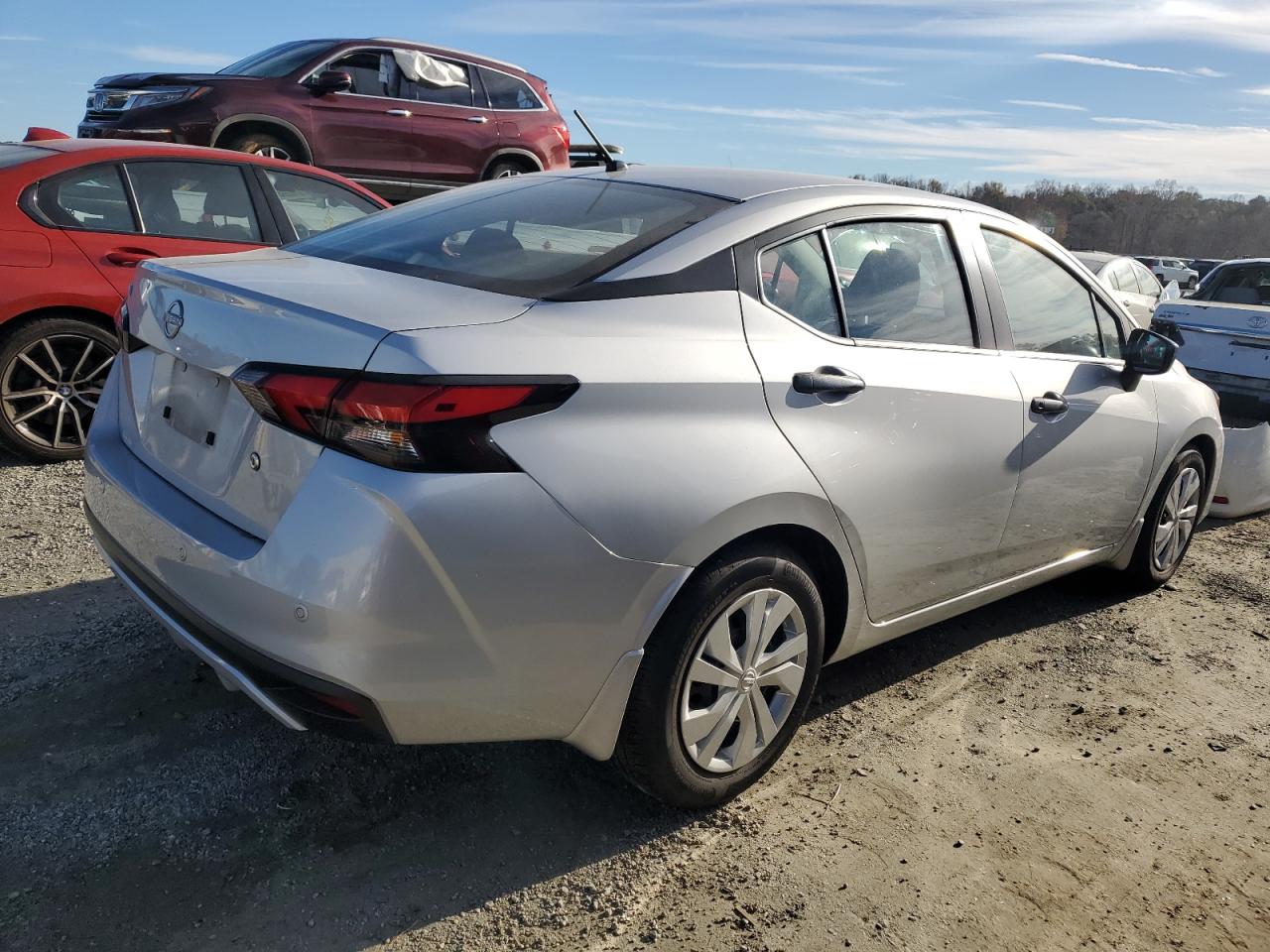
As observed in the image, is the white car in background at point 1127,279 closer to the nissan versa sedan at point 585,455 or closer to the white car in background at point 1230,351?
the white car in background at point 1230,351

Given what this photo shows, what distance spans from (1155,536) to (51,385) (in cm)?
528

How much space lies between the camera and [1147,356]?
4.05 m

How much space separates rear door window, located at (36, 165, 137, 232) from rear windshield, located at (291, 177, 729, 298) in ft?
8.74

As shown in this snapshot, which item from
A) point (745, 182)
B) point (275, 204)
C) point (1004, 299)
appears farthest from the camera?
point (275, 204)

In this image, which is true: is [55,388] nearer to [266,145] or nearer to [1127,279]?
[266,145]

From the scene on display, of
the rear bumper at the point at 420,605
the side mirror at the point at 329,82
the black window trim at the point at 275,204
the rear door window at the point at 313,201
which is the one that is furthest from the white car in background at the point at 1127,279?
the rear bumper at the point at 420,605

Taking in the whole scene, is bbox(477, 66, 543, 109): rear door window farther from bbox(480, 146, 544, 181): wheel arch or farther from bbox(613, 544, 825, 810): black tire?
bbox(613, 544, 825, 810): black tire

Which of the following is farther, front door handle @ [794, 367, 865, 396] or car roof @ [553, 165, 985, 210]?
car roof @ [553, 165, 985, 210]

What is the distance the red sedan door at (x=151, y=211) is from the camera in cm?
523

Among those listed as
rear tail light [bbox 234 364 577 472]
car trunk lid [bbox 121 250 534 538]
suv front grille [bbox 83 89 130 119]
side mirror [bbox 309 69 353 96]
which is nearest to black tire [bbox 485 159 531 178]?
side mirror [bbox 309 69 353 96]

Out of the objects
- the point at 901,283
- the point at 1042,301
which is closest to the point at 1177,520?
the point at 1042,301

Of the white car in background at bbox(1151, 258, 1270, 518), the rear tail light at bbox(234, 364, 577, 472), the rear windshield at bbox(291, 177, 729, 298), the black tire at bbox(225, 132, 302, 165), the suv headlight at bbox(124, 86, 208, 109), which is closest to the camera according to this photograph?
the rear tail light at bbox(234, 364, 577, 472)

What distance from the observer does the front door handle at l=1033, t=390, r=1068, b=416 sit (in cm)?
355

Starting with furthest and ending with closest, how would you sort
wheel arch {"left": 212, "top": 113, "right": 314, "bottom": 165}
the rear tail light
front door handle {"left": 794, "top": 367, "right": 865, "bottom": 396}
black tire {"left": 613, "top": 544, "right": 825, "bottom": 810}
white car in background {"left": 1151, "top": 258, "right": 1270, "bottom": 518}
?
1. wheel arch {"left": 212, "top": 113, "right": 314, "bottom": 165}
2. white car in background {"left": 1151, "top": 258, "right": 1270, "bottom": 518}
3. front door handle {"left": 794, "top": 367, "right": 865, "bottom": 396}
4. black tire {"left": 613, "top": 544, "right": 825, "bottom": 810}
5. the rear tail light
